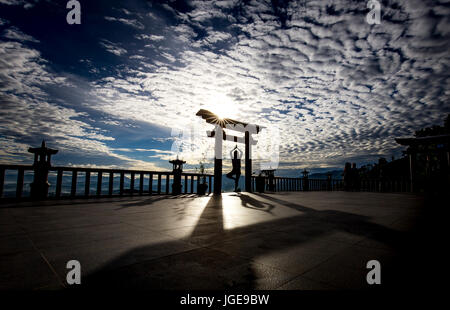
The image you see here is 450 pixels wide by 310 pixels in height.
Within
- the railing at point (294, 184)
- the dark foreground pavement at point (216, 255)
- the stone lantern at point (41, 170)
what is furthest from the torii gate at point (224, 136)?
the dark foreground pavement at point (216, 255)

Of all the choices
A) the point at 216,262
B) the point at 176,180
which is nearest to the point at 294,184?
the point at 176,180

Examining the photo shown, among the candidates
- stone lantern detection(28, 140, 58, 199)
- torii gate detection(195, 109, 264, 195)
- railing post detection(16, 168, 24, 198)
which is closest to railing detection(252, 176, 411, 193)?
torii gate detection(195, 109, 264, 195)

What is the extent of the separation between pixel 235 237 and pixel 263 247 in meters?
0.43

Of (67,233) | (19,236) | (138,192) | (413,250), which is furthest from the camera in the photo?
(138,192)

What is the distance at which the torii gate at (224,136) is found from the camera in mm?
10438

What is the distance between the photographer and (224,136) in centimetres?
1145

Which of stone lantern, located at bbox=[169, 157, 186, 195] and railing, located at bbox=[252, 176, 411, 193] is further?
railing, located at bbox=[252, 176, 411, 193]

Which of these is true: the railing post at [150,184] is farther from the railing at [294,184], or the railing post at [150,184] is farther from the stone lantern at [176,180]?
the railing at [294,184]

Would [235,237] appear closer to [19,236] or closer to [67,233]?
[67,233]

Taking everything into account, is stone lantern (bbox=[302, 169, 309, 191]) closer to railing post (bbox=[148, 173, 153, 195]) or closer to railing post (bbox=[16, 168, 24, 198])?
railing post (bbox=[148, 173, 153, 195])

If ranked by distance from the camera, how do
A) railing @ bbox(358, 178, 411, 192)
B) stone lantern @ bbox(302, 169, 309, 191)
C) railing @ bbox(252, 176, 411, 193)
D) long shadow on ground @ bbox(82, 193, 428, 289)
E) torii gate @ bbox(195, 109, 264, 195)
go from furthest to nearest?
stone lantern @ bbox(302, 169, 309, 191), railing @ bbox(252, 176, 411, 193), railing @ bbox(358, 178, 411, 192), torii gate @ bbox(195, 109, 264, 195), long shadow on ground @ bbox(82, 193, 428, 289)

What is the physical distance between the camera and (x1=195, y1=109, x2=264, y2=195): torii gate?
10.4 metres

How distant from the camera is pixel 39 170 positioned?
6.56m
